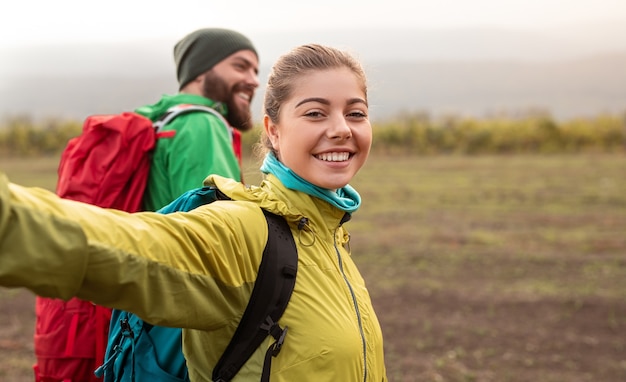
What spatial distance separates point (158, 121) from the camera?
3170 mm

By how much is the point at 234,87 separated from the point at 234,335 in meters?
1.98

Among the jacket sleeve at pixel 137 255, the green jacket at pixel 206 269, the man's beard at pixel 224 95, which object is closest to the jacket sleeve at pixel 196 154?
the man's beard at pixel 224 95

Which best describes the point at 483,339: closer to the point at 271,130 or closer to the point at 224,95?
the point at 224,95

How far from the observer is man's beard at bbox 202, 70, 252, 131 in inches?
136

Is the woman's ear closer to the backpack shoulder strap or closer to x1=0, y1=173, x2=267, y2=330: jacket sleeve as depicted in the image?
x1=0, y1=173, x2=267, y2=330: jacket sleeve

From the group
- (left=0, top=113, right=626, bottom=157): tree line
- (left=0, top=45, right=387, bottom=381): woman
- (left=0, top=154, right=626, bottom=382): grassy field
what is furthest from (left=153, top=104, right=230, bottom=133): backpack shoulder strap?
(left=0, top=113, right=626, bottom=157): tree line

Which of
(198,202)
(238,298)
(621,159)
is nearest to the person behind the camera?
(238,298)

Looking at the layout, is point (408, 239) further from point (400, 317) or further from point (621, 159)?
point (621, 159)

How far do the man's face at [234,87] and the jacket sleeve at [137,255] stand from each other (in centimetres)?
176

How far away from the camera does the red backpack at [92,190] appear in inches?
109

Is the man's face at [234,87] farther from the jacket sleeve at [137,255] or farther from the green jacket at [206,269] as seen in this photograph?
the jacket sleeve at [137,255]

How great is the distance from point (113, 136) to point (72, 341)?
869 millimetres

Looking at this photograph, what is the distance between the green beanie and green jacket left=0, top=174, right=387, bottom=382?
162 cm

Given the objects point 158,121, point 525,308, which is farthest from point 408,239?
point 158,121
